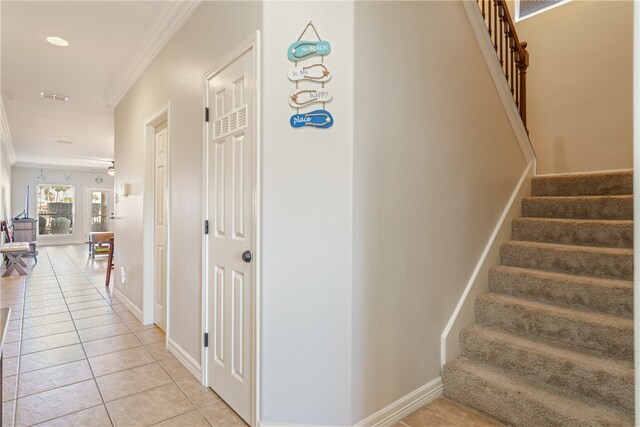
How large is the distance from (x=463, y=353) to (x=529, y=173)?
74.8 inches

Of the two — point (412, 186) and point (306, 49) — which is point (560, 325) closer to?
point (412, 186)

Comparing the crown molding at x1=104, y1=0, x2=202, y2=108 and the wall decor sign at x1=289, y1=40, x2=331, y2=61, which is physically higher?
the crown molding at x1=104, y1=0, x2=202, y2=108

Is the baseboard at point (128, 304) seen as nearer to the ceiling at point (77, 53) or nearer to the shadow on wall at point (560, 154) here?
the ceiling at point (77, 53)

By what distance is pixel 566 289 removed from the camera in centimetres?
216

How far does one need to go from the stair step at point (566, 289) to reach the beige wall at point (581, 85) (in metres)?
2.17

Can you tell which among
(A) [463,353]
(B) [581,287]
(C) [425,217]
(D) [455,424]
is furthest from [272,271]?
(B) [581,287]

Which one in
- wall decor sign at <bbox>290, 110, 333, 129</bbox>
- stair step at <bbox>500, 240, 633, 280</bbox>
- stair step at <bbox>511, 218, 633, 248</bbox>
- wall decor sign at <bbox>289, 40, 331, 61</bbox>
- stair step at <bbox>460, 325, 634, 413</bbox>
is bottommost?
stair step at <bbox>460, 325, 634, 413</bbox>

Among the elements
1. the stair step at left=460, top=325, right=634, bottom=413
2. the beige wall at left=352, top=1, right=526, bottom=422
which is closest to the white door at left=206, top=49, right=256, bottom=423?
the beige wall at left=352, top=1, right=526, bottom=422

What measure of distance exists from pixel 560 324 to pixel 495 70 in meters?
1.95

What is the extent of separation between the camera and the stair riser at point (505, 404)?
165cm

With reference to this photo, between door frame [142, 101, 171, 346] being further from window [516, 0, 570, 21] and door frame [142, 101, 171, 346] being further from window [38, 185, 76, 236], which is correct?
window [38, 185, 76, 236]

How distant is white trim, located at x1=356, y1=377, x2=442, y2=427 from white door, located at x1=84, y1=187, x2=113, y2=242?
43.0 feet

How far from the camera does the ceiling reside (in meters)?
2.75

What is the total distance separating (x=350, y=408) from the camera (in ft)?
5.48
